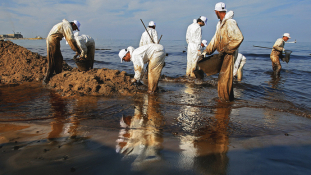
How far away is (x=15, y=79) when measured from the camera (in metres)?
6.26

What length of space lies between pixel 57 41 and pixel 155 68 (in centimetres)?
307

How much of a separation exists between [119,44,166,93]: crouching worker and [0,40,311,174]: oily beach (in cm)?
49

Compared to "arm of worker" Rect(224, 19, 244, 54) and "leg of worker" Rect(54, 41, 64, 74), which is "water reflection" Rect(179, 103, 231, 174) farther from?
"leg of worker" Rect(54, 41, 64, 74)

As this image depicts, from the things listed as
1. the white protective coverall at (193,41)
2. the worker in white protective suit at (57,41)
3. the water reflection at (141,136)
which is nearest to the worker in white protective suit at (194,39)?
the white protective coverall at (193,41)

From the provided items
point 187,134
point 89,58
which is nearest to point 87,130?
point 187,134

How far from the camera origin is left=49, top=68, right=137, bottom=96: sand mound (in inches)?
202

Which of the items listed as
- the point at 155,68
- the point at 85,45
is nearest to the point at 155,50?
the point at 155,68

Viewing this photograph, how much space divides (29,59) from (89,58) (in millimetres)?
2139

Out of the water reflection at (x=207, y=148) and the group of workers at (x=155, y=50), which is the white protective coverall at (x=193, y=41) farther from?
the water reflection at (x=207, y=148)

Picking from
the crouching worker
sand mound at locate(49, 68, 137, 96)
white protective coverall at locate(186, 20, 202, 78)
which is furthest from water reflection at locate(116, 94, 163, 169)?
white protective coverall at locate(186, 20, 202, 78)

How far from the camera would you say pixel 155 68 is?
5180 millimetres

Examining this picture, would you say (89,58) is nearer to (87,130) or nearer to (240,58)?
(87,130)

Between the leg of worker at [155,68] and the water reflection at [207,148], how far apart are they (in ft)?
7.24

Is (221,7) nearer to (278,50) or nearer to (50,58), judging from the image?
(50,58)
